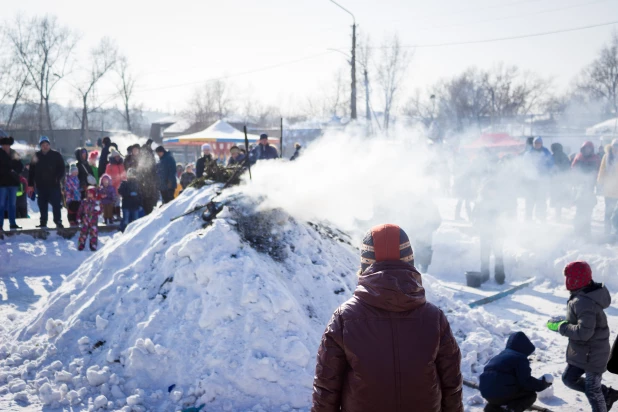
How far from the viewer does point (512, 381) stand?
12.5 feet

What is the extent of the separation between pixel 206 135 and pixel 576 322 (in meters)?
20.9

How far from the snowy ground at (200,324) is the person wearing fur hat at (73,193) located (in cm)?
479

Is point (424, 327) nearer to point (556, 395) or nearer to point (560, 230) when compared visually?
point (556, 395)

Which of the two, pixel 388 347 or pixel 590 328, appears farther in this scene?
pixel 590 328

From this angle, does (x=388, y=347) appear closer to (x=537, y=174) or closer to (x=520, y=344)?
(x=520, y=344)

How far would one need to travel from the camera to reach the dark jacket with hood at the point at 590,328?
4051 millimetres

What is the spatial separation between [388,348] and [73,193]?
11.3m

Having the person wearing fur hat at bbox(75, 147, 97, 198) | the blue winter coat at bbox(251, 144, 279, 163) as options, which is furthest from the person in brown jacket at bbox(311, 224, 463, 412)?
the person wearing fur hat at bbox(75, 147, 97, 198)

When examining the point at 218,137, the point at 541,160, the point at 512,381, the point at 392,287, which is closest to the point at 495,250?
the point at 541,160

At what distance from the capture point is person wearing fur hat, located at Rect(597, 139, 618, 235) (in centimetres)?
1017

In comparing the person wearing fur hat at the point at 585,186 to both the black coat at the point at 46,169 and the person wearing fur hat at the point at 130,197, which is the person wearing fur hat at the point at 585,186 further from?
the black coat at the point at 46,169

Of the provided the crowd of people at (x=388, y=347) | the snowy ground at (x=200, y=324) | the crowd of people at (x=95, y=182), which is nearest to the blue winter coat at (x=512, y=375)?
the snowy ground at (x=200, y=324)

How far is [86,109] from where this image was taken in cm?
4634

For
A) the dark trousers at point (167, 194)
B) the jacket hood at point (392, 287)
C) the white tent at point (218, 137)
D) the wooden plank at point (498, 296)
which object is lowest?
the wooden plank at point (498, 296)
